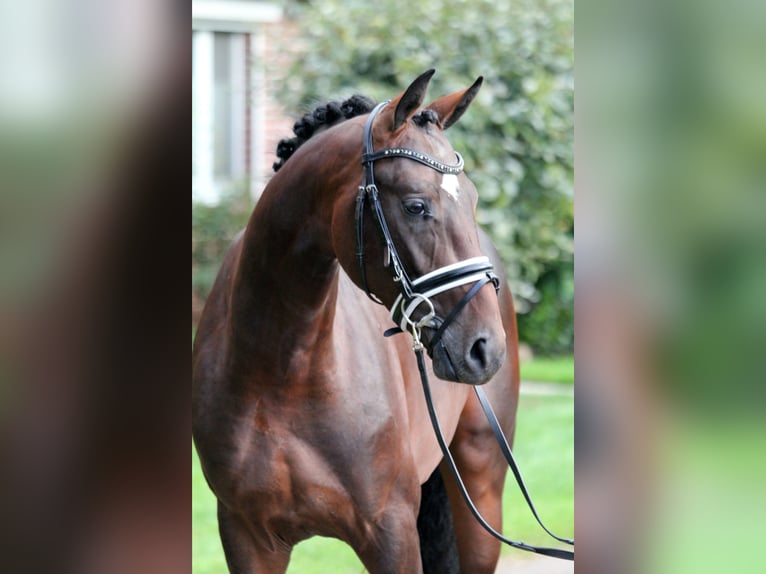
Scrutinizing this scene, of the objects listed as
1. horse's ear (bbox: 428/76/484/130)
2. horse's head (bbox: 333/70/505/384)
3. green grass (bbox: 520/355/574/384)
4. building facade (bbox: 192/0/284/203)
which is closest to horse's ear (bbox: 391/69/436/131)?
horse's head (bbox: 333/70/505/384)

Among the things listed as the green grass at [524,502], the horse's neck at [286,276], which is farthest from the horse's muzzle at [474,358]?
the green grass at [524,502]

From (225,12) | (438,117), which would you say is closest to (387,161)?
(438,117)

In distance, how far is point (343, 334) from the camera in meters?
2.55

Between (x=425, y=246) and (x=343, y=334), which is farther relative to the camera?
(x=343, y=334)

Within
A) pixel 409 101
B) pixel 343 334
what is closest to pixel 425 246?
pixel 409 101

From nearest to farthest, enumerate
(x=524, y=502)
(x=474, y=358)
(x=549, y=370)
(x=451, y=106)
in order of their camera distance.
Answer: (x=474, y=358)
(x=451, y=106)
(x=524, y=502)
(x=549, y=370)

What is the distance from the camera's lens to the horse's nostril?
2.01m

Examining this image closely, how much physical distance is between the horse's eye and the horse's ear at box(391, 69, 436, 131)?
0.19 meters

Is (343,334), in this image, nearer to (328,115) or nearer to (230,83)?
(328,115)

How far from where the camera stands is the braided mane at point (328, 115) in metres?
2.55

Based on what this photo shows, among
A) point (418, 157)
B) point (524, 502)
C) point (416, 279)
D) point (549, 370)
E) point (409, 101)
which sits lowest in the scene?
point (524, 502)

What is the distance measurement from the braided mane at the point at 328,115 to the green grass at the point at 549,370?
6.28 m

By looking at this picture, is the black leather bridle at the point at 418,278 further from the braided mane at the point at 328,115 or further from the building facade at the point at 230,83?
the building facade at the point at 230,83

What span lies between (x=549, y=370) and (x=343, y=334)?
22.2 ft
